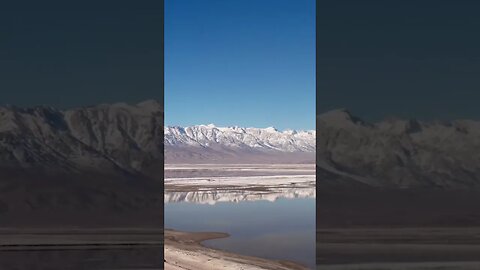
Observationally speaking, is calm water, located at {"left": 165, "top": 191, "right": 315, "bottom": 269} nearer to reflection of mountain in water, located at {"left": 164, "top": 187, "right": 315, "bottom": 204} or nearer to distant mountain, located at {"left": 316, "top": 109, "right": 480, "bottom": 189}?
reflection of mountain in water, located at {"left": 164, "top": 187, "right": 315, "bottom": 204}

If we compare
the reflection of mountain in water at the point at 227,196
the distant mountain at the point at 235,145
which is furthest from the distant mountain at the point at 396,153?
the distant mountain at the point at 235,145

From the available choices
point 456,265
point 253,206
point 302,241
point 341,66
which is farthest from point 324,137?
point 253,206

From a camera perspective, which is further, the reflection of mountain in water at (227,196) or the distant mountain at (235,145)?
the distant mountain at (235,145)

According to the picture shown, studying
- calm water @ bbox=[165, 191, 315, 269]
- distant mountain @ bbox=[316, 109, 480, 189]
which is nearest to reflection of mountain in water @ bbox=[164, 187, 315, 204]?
calm water @ bbox=[165, 191, 315, 269]

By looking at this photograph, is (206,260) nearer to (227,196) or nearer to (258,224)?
(258,224)
